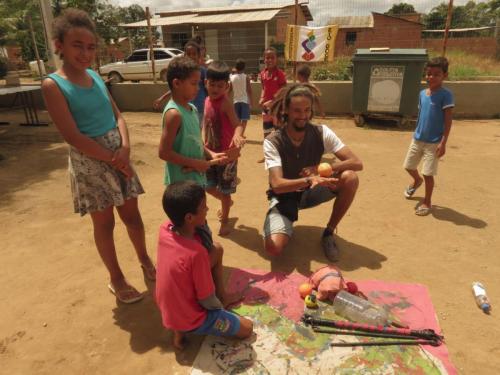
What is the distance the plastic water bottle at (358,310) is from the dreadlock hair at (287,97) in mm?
1486

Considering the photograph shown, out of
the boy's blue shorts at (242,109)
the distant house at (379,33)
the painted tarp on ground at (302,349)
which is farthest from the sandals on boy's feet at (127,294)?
the distant house at (379,33)

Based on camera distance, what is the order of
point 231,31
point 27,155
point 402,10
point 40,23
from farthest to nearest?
point 402,10 < point 40,23 < point 231,31 < point 27,155

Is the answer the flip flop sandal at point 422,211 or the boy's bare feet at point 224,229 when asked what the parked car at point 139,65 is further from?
the flip flop sandal at point 422,211

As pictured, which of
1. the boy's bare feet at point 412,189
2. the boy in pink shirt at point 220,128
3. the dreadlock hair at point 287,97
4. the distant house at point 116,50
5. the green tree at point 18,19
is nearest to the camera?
the dreadlock hair at point 287,97

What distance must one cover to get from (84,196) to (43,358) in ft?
3.23

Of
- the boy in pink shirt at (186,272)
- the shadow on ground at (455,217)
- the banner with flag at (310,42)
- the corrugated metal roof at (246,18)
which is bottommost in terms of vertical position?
the shadow on ground at (455,217)

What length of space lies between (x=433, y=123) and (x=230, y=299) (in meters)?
2.82

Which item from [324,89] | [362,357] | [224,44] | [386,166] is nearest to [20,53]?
[224,44]

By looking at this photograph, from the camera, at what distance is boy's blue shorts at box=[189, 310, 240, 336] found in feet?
6.95

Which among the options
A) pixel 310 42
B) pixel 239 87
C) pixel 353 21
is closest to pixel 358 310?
pixel 239 87

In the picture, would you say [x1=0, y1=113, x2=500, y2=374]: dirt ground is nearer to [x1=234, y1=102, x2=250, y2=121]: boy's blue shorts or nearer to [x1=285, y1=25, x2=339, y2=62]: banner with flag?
[x1=234, y1=102, x2=250, y2=121]: boy's blue shorts

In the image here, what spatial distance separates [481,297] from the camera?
261 centimetres

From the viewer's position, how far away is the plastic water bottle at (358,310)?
2387 millimetres

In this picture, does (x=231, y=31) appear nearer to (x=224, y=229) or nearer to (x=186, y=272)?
(x=224, y=229)
